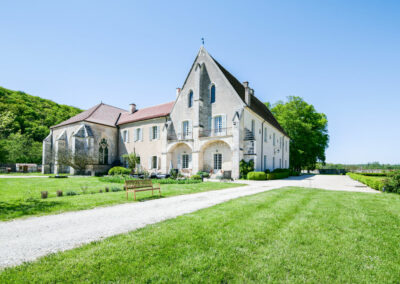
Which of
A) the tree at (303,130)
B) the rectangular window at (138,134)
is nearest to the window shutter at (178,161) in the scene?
the rectangular window at (138,134)

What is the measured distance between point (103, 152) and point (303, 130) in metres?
35.6

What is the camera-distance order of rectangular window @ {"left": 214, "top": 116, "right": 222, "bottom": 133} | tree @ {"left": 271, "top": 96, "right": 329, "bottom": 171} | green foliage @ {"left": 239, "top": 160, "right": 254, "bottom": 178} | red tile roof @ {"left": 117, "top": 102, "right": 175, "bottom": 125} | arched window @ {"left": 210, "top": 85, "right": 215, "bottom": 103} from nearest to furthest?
green foliage @ {"left": 239, "top": 160, "right": 254, "bottom": 178}
rectangular window @ {"left": 214, "top": 116, "right": 222, "bottom": 133}
arched window @ {"left": 210, "top": 85, "right": 215, "bottom": 103}
red tile roof @ {"left": 117, "top": 102, "right": 175, "bottom": 125}
tree @ {"left": 271, "top": 96, "right": 329, "bottom": 171}

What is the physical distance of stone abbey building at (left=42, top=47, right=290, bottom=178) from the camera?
75.6 feet

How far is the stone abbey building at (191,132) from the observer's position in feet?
75.6

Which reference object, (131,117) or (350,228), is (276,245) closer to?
(350,228)

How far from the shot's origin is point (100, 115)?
3266cm

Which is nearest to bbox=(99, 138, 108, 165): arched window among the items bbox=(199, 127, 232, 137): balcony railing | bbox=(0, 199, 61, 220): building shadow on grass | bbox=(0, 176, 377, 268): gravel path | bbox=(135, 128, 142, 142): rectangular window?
bbox=(135, 128, 142, 142): rectangular window

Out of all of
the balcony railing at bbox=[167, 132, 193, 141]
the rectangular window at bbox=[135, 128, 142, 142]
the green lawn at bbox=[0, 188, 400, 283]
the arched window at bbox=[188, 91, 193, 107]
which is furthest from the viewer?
the rectangular window at bbox=[135, 128, 142, 142]

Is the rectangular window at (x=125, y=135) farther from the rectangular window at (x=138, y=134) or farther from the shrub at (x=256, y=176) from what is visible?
the shrub at (x=256, y=176)

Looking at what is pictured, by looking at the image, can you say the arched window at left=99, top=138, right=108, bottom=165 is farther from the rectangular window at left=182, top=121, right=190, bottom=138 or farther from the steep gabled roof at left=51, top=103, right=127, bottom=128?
the rectangular window at left=182, top=121, right=190, bottom=138

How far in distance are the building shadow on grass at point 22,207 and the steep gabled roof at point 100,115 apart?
79.1 feet

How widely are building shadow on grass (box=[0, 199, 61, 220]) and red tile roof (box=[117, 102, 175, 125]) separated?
69.5 ft

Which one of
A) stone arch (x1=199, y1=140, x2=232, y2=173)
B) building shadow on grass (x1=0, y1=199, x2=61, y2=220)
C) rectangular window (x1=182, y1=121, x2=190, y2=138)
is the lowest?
building shadow on grass (x1=0, y1=199, x2=61, y2=220)

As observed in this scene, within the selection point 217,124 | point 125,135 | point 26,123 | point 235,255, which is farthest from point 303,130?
point 26,123
